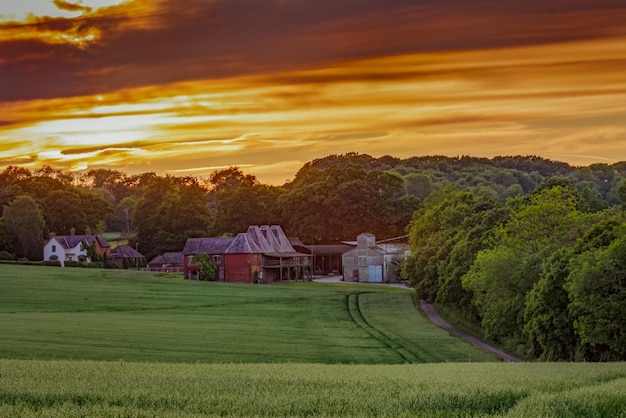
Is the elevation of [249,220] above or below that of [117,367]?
above

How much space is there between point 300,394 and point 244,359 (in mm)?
23488

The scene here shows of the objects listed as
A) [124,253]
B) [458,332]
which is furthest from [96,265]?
[458,332]

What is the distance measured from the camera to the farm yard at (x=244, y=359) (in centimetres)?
2181

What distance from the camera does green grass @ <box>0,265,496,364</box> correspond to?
159 feet

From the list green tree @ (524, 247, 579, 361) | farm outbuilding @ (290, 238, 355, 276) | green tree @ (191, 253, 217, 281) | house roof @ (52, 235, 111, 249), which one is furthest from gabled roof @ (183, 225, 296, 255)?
green tree @ (524, 247, 579, 361)

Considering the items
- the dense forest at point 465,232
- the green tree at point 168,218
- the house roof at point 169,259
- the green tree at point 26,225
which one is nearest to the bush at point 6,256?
the dense forest at point 465,232

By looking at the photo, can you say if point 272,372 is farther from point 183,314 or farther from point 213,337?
point 183,314

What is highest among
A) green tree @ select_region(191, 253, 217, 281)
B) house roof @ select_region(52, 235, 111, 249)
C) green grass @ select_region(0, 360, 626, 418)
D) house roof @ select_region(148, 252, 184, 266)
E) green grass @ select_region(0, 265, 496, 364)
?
house roof @ select_region(52, 235, 111, 249)

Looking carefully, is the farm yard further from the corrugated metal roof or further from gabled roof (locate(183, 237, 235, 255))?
the corrugated metal roof

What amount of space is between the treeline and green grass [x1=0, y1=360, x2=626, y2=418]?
60.6ft

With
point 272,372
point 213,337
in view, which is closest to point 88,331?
point 213,337

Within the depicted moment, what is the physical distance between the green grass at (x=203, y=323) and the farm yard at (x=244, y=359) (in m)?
0.14

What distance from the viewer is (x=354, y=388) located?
2531 cm

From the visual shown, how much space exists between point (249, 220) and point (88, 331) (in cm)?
10053
